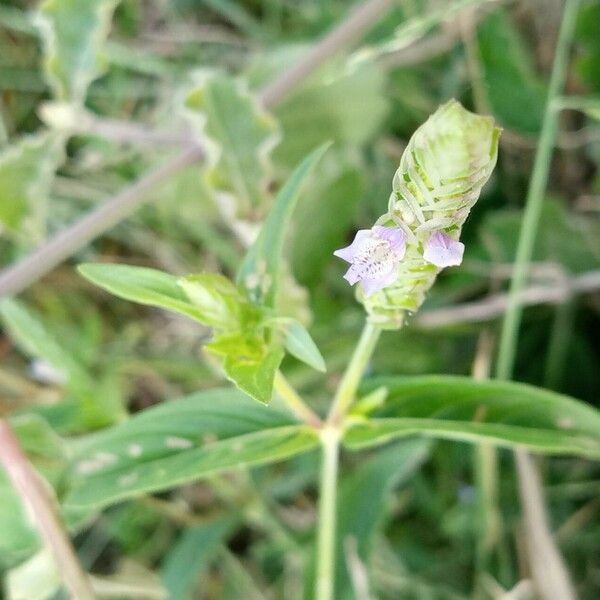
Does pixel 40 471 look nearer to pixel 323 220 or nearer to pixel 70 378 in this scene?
pixel 70 378

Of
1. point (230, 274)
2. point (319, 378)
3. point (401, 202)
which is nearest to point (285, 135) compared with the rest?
point (230, 274)

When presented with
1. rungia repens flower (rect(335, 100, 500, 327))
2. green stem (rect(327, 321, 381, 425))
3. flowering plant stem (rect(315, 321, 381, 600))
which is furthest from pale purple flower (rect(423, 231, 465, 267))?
flowering plant stem (rect(315, 321, 381, 600))

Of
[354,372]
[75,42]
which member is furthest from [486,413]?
[75,42]

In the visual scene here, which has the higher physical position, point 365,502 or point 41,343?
point 41,343

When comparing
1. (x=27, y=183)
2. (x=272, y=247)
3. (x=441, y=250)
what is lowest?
(x=441, y=250)

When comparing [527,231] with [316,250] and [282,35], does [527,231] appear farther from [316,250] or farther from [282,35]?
[282,35]
